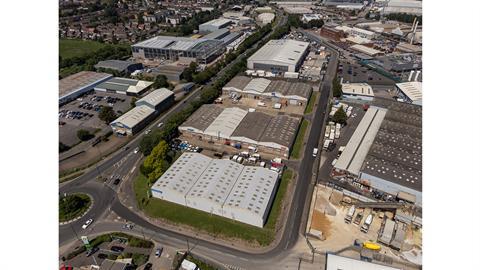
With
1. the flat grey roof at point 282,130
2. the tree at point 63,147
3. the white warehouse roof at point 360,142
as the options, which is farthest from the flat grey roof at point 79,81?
the white warehouse roof at point 360,142

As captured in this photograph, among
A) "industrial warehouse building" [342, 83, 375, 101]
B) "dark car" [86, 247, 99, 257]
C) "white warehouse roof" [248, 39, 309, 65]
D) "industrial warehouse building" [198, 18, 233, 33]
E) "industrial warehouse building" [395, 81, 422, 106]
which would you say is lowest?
"dark car" [86, 247, 99, 257]

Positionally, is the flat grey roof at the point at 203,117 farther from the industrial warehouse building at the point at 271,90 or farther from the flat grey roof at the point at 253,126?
the industrial warehouse building at the point at 271,90

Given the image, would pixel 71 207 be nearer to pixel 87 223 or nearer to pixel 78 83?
pixel 87 223

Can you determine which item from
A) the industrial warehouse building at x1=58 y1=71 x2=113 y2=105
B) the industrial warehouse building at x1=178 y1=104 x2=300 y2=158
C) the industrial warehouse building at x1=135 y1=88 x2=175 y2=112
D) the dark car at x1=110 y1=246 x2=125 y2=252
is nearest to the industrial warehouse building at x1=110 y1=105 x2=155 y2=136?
the industrial warehouse building at x1=135 y1=88 x2=175 y2=112

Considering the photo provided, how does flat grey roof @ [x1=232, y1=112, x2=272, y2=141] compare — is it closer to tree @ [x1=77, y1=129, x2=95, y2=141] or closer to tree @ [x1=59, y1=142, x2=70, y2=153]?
tree @ [x1=77, y1=129, x2=95, y2=141]

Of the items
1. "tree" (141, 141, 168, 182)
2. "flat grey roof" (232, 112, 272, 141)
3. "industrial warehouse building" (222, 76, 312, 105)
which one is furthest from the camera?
"industrial warehouse building" (222, 76, 312, 105)

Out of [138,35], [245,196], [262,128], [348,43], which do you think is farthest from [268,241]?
[138,35]

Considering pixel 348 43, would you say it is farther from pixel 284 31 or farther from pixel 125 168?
pixel 125 168
